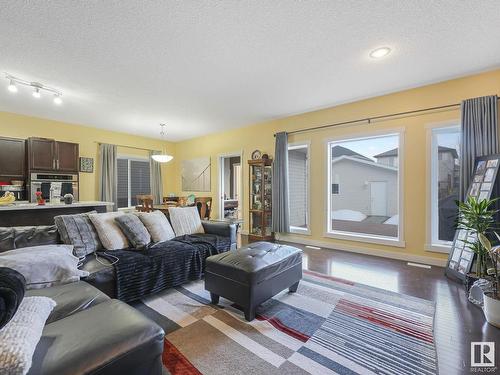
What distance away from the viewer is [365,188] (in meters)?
4.30

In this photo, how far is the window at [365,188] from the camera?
3936 mm

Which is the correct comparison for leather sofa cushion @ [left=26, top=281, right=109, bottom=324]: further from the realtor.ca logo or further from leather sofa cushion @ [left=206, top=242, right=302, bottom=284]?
the realtor.ca logo

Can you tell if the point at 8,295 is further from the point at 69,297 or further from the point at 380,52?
the point at 380,52

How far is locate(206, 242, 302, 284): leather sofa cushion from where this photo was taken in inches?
80.7

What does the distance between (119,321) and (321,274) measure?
2.51m

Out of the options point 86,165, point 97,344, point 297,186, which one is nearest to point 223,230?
point 297,186

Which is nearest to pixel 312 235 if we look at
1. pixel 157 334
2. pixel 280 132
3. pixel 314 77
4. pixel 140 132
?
pixel 280 132

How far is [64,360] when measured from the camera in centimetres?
95

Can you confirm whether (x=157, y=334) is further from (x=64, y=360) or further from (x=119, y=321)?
(x=64, y=360)

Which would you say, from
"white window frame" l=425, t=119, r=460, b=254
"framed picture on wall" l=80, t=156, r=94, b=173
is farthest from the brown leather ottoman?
"framed picture on wall" l=80, t=156, r=94, b=173

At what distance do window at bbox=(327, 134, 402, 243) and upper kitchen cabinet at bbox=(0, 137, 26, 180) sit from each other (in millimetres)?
5968

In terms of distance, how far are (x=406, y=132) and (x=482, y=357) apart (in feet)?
9.80

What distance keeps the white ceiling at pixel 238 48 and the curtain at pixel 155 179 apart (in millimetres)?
2892

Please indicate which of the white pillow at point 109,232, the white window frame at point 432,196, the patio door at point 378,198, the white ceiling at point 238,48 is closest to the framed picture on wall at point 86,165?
the white ceiling at point 238,48
